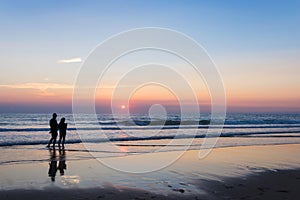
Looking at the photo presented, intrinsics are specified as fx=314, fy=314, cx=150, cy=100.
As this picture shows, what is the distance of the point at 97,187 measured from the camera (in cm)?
916

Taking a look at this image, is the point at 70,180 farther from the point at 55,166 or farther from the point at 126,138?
the point at 126,138

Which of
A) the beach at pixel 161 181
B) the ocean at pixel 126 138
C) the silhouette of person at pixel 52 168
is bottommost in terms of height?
the beach at pixel 161 181

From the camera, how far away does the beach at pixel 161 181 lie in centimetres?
848

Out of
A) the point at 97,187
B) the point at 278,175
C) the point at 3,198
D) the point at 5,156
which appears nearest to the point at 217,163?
the point at 278,175

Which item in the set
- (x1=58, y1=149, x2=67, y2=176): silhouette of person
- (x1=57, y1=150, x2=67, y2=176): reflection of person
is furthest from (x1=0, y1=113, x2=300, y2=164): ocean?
(x1=57, y1=150, x2=67, y2=176): reflection of person

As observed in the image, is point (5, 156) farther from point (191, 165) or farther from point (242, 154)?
point (242, 154)

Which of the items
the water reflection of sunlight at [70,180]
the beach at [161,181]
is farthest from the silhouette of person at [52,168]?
the water reflection of sunlight at [70,180]

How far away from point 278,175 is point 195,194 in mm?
4625

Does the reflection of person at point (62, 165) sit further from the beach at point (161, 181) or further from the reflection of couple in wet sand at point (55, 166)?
the beach at point (161, 181)

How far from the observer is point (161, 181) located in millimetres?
10141

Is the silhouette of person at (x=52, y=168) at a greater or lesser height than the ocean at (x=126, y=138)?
lesser

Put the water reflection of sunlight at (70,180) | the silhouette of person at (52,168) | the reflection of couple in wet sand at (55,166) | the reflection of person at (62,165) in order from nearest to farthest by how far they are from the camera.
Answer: the water reflection of sunlight at (70,180), the silhouette of person at (52,168), the reflection of couple in wet sand at (55,166), the reflection of person at (62,165)

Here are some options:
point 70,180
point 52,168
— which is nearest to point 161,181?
point 70,180

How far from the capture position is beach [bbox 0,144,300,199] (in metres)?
8.48
